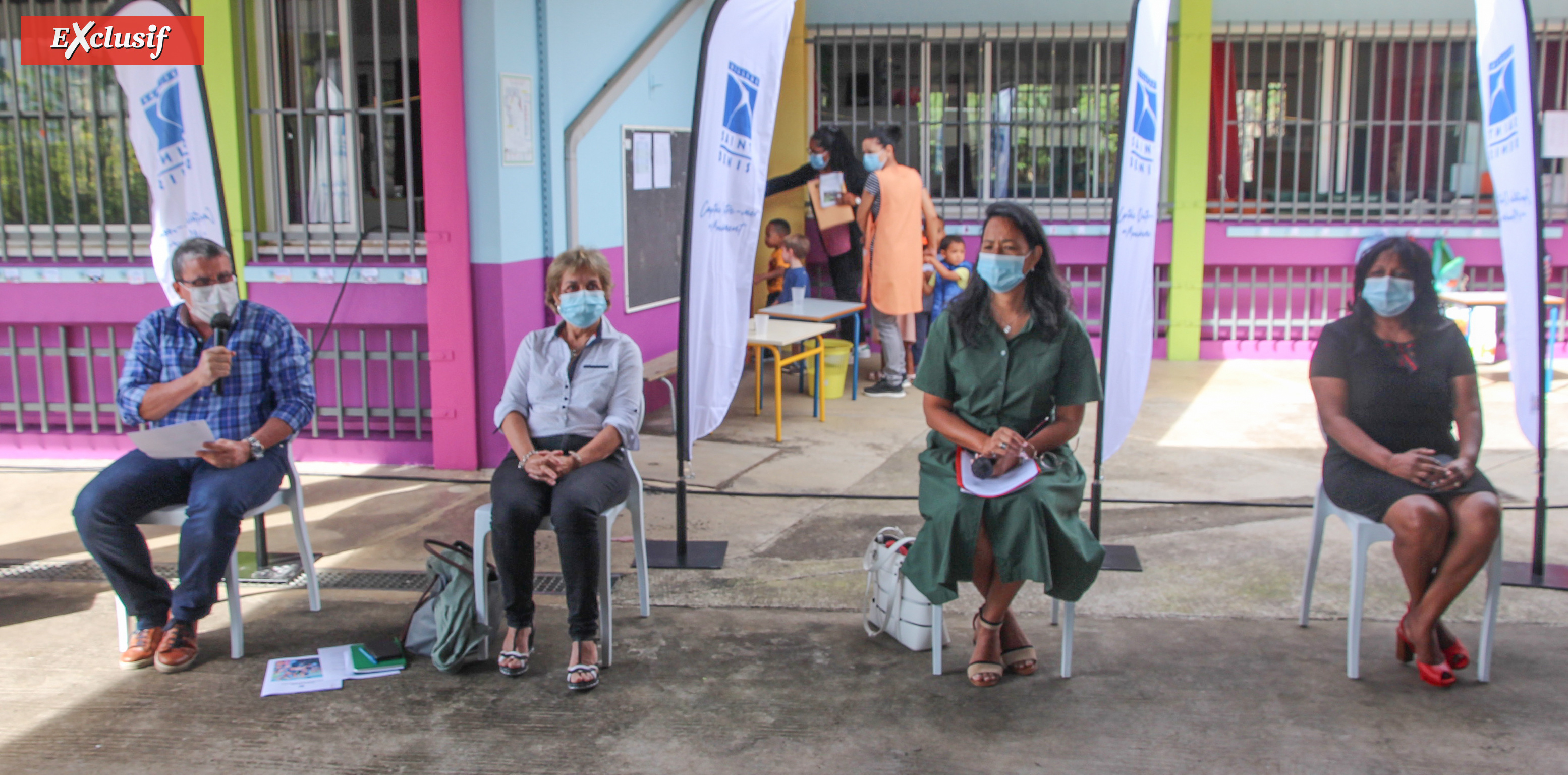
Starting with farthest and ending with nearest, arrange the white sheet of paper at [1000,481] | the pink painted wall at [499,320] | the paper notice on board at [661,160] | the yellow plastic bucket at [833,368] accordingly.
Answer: the yellow plastic bucket at [833,368]
the paper notice on board at [661,160]
the pink painted wall at [499,320]
the white sheet of paper at [1000,481]

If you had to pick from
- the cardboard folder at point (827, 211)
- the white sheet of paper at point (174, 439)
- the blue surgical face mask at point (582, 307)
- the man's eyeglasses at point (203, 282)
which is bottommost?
the white sheet of paper at point (174, 439)

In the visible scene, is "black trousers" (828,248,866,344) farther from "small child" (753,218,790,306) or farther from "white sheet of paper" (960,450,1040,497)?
"white sheet of paper" (960,450,1040,497)

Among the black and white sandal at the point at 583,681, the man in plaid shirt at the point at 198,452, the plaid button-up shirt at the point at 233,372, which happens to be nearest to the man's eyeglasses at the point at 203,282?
the man in plaid shirt at the point at 198,452

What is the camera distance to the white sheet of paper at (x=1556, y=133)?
27.6 feet

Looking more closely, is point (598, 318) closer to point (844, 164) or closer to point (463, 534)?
point (463, 534)

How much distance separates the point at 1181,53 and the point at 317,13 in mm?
5967

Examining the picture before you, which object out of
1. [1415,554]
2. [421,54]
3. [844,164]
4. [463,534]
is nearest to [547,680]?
[463,534]

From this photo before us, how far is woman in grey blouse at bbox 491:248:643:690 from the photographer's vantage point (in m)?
3.48

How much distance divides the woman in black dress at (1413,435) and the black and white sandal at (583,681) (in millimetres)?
2214

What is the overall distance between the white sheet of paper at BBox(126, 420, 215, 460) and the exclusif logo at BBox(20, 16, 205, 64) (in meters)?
1.48

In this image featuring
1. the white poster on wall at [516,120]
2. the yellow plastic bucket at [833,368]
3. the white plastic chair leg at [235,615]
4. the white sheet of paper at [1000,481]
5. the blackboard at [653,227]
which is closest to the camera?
the white sheet of paper at [1000,481]

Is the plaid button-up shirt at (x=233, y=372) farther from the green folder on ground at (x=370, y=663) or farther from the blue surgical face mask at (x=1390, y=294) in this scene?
the blue surgical face mask at (x=1390, y=294)

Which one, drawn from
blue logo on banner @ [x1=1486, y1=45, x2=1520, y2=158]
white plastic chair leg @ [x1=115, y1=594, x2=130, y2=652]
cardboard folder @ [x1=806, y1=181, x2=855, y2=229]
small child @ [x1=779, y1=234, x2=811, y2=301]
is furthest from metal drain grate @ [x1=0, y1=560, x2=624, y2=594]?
cardboard folder @ [x1=806, y1=181, x2=855, y2=229]

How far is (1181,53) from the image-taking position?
8.86 meters
